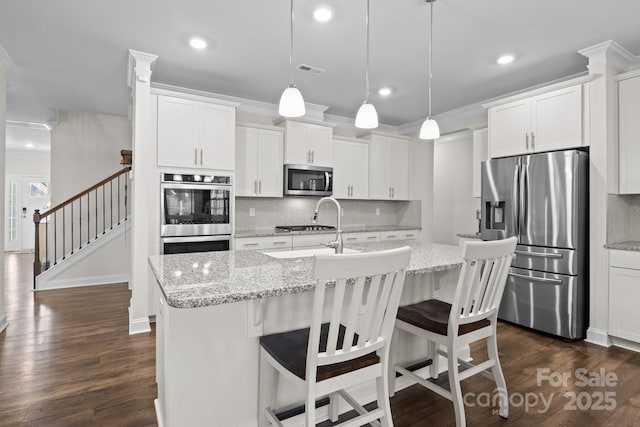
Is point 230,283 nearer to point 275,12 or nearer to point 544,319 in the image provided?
point 275,12

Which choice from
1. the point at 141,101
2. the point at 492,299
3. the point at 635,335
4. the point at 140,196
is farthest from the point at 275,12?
the point at 635,335

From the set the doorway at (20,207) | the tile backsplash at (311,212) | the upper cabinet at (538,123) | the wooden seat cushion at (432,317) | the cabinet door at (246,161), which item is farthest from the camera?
the doorway at (20,207)

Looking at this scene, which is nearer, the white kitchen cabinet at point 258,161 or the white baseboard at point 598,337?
the white baseboard at point 598,337

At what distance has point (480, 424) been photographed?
191 centimetres

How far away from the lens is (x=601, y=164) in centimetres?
308

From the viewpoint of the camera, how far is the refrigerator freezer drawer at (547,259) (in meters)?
3.11

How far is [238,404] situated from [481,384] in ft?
5.45

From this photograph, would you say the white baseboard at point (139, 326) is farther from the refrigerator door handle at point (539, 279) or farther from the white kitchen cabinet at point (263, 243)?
the refrigerator door handle at point (539, 279)

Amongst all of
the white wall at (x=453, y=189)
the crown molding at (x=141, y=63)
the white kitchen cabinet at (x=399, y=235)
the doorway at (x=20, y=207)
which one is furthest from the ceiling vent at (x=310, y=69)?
the doorway at (x=20, y=207)

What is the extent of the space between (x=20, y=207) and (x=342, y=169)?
9260 millimetres

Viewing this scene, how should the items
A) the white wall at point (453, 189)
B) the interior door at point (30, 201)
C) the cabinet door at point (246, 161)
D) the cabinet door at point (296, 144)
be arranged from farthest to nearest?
1. the interior door at point (30, 201)
2. the white wall at point (453, 189)
3. the cabinet door at point (296, 144)
4. the cabinet door at point (246, 161)

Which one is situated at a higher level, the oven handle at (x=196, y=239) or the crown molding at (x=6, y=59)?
the crown molding at (x=6, y=59)

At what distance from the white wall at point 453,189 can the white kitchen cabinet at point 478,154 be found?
4.21 feet

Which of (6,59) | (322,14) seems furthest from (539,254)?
(6,59)
